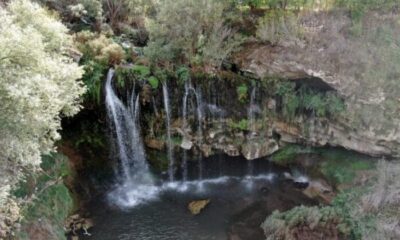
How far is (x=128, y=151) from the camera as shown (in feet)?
70.5

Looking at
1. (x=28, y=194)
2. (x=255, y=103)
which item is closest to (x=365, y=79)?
(x=255, y=103)

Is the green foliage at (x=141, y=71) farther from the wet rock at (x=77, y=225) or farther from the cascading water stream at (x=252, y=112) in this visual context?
the wet rock at (x=77, y=225)

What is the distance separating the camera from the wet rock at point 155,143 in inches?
842

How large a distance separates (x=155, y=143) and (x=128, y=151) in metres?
1.46

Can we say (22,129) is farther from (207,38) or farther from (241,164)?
(241,164)

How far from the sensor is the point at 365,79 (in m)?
18.9

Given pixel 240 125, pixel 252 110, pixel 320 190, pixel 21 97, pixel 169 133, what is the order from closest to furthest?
pixel 21 97 < pixel 320 190 < pixel 252 110 < pixel 240 125 < pixel 169 133

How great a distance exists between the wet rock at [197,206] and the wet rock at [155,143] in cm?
350

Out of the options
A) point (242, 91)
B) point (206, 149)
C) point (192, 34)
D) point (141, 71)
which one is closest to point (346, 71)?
point (242, 91)

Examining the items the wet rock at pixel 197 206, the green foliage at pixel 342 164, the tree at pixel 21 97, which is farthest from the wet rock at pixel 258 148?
the tree at pixel 21 97

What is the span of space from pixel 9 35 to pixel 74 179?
10254 mm

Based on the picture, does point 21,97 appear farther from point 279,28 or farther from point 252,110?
point 279,28

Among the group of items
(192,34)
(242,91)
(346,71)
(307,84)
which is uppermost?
(192,34)

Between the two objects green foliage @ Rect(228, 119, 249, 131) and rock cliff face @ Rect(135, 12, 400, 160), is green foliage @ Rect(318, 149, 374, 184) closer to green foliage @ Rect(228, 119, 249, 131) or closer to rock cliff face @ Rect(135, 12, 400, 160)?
rock cliff face @ Rect(135, 12, 400, 160)
